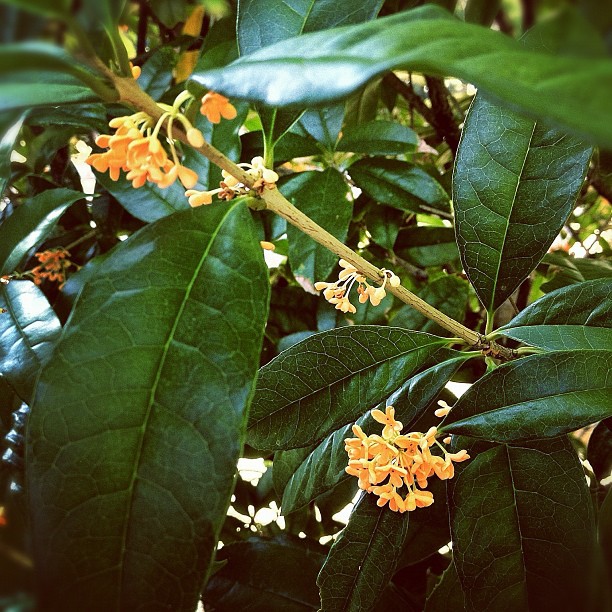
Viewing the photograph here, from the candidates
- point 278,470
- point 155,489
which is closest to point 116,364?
point 155,489

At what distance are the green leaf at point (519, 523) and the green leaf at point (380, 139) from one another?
0.49m

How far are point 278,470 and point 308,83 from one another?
621 mm

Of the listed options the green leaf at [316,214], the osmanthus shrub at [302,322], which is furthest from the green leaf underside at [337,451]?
the green leaf at [316,214]

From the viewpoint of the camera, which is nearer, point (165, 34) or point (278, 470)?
point (278, 470)

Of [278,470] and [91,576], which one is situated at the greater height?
[91,576]

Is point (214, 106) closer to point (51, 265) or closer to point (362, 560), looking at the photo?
point (362, 560)

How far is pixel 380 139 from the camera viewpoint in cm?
92

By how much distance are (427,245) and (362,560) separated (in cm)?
56

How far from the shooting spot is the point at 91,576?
357 mm

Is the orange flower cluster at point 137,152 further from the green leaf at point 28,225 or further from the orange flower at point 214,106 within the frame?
the green leaf at point 28,225

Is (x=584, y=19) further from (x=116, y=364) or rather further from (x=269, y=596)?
(x=269, y=596)

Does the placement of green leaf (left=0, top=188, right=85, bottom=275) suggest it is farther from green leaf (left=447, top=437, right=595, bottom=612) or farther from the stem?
green leaf (left=447, top=437, right=595, bottom=612)

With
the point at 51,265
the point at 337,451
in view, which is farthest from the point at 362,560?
the point at 51,265

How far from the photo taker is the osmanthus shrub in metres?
0.32
